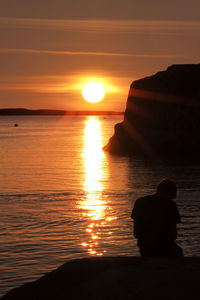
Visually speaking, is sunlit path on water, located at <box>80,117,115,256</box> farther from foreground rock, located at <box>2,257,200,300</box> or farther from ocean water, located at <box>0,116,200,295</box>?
foreground rock, located at <box>2,257,200,300</box>

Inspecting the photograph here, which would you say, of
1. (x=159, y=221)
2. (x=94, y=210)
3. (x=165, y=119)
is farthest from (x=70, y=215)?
(x=165, y=119)

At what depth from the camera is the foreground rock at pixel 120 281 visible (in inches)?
283

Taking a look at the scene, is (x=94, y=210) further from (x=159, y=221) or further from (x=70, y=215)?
(x=159, y=221)

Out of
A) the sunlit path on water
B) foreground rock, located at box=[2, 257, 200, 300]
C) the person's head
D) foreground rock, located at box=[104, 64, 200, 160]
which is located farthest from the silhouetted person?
foreground rock, located at box=[104, 64, 200, 160]

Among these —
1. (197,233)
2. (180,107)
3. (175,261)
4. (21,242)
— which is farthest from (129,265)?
(180,107)

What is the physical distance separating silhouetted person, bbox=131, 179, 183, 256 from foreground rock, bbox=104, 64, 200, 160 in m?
50.0

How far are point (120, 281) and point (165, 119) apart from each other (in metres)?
59.6

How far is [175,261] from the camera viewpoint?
8.48 m

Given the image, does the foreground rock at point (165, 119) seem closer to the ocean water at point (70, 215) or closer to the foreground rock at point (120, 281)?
the ocean water at point (70, 215)

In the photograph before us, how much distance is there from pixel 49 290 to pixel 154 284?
4.87 ft

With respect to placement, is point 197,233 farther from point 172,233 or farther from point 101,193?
point 101,193

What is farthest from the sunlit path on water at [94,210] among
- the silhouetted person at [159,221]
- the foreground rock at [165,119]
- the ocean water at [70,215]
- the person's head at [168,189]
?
the foreground rock at [165,119]

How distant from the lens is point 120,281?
7535mm

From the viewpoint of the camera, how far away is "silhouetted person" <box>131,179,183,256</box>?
872cm
